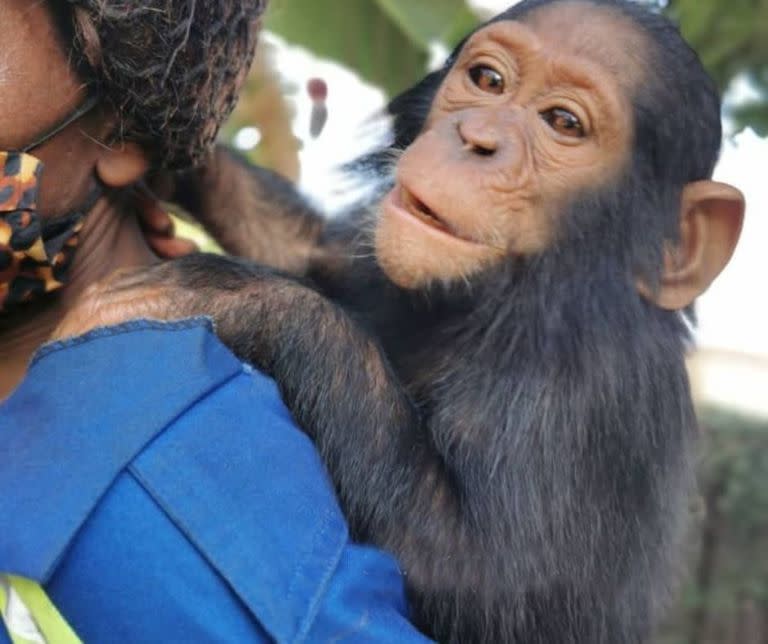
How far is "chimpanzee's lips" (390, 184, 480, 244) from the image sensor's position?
2.10 metres

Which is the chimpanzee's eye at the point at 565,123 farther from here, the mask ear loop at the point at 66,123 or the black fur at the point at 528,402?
the mask ear loop at the point at 66,123

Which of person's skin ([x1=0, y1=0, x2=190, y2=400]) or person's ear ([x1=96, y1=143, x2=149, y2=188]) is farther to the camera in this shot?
person's ear ([x1=96, y1=143, x2=149, y2=188])

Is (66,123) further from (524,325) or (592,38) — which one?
(592,38)

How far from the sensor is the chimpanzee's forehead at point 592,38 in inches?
89.9

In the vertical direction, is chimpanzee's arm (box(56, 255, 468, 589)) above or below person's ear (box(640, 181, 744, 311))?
below

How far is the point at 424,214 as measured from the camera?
2.12m

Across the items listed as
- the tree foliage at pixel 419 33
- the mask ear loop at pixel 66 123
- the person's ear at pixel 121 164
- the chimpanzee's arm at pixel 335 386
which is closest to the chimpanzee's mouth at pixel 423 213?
the chimpanzee's arm at pixel 335 386

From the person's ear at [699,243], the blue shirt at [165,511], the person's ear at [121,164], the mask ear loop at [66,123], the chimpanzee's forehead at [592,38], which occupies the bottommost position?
the blue shirt at [165,511]

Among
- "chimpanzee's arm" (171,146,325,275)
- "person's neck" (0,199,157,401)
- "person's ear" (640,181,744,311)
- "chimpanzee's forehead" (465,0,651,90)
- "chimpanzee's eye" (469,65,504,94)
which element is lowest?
"chimpanzee's arm" (171,146,325,275)

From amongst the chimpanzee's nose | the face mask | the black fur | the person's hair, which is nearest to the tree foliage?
the black fur

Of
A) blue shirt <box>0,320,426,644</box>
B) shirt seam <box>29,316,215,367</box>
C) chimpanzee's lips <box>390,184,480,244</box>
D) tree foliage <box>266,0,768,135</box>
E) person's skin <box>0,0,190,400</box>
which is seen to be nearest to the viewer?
blue shirt <box>0,320,426,644</box>

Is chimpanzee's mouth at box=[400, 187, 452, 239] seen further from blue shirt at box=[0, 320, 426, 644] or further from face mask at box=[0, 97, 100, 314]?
blue shirt at box=[0, 320, 426, 644]

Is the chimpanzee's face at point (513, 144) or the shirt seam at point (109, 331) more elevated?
the chimpanzee's face at point (513, 144)

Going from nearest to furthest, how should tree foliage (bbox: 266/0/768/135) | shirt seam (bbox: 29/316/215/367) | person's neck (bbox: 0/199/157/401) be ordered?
shirt seam (bbox: 29/316/215/367) → person's neck (bbox: 0/199/157/401) → tree foliage (bbox: 266/0/768/135)
